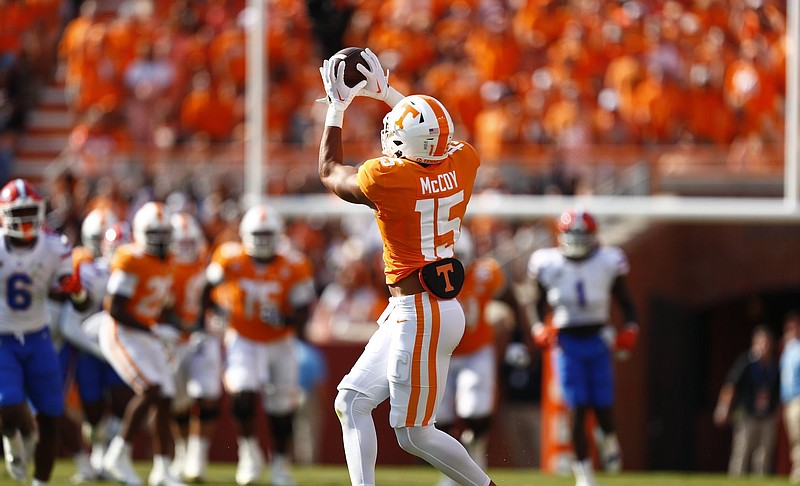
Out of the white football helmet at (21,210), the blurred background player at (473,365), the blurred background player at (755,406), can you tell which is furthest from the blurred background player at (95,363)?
the blurred background player at (755,406)

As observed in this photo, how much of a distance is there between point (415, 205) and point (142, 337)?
3.72 metres

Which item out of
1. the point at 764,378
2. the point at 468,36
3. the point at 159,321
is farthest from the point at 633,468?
the point at 159,321

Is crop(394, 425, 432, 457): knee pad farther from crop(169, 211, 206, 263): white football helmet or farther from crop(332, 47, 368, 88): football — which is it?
crop(169, 211, 206, 263): white football helmet

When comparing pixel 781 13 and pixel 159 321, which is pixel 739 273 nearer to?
pixel 781 13

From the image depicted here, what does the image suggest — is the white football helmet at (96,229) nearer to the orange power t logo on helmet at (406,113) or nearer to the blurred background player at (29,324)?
the blurred background player at (29,324)

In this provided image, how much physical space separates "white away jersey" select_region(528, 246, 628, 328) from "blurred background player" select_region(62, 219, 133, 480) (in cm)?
308

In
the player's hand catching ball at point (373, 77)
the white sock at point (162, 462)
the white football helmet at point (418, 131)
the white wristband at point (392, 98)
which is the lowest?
the white sock at point (162, 462)

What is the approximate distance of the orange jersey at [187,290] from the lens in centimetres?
1163

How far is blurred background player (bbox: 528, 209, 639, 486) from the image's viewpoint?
10852 mm

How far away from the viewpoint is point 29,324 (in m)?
8.97

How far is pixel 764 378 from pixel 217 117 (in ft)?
20.1

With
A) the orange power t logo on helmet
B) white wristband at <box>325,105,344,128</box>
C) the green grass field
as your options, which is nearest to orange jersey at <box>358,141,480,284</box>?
the orange power t logo on helmet

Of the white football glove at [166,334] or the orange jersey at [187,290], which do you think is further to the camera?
the orange jersey at [187,290]

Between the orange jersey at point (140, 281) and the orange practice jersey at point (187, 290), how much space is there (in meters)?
0.80
